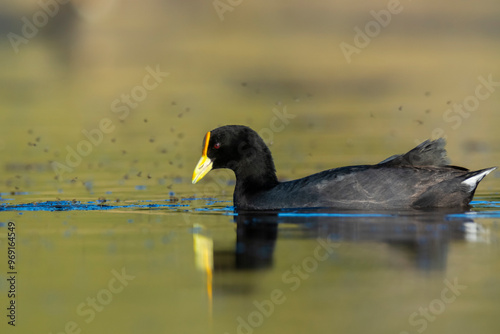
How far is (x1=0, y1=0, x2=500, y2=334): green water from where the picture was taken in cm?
788

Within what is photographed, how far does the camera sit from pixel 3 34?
40281 millimetres

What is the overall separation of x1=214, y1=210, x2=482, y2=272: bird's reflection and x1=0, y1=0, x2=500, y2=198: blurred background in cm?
384

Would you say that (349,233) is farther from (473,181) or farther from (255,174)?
(255,174)

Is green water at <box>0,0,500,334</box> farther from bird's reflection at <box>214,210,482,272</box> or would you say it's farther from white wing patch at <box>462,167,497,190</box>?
white wing patch at <box>462,167,497,190</box>

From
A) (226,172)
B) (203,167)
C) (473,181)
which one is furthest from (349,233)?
(226,172)

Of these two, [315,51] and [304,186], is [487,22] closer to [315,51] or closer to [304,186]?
[315,51]

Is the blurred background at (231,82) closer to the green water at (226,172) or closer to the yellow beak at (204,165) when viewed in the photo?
the green water at (226,172)

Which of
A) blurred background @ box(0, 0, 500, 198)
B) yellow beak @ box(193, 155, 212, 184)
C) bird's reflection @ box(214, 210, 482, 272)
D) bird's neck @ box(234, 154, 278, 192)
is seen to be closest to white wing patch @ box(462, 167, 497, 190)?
bird's reflection @ box(214, 210, 482, 272)

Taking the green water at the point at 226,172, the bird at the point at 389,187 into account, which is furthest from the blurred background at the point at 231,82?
the bird at the point at 389,187

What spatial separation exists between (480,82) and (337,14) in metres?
13.0

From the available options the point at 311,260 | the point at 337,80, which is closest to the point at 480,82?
the point at 337,80

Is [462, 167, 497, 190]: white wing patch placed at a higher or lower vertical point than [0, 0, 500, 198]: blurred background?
lower

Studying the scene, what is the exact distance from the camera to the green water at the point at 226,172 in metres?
7.88

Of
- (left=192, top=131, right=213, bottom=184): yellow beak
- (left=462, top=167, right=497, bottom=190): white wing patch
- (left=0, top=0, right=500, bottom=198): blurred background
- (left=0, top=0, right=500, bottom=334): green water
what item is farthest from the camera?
(left=0, top=0, right=500, bottom=198): blurred background
